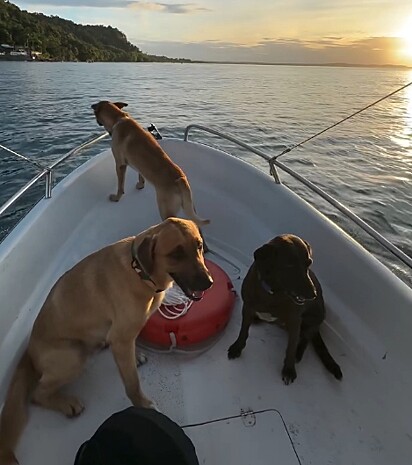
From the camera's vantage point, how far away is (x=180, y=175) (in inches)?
168

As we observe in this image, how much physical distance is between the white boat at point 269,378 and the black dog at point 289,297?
98 millimetres

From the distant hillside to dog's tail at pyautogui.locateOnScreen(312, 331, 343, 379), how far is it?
288ft

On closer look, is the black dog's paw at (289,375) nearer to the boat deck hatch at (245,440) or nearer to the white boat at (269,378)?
the white boat at (269,378)

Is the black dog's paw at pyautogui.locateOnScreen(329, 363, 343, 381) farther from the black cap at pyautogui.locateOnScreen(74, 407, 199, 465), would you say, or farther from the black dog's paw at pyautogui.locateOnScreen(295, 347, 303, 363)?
the black cap at pyautogui.locateOnScreen(74, 407, 199, 465)

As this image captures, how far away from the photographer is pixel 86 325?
245 cm

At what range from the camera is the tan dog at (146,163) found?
416 centimetres

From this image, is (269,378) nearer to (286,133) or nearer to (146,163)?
(146,163)

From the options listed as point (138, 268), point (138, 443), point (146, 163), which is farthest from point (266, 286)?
point (146, 163)

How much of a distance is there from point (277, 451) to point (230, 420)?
12.0 inches

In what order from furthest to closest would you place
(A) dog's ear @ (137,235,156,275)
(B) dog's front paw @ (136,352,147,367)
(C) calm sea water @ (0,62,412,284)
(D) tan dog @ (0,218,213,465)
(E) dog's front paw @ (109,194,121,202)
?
(C) calm sea water @ (0,62,412,284) → (E) dog's front paw @ (109,194,121,202) → (B) dog's front paw @ (136,352,147,367) → (D) tan dog @ (0,218,213,465) → (A) dog's ear @ (137,235,156,275)

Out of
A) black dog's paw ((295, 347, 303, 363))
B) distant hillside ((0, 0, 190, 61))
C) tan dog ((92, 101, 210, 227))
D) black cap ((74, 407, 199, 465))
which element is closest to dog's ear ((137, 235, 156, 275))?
black cap ((74, 407, 199, 465))

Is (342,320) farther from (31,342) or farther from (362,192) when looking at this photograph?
(362,192)

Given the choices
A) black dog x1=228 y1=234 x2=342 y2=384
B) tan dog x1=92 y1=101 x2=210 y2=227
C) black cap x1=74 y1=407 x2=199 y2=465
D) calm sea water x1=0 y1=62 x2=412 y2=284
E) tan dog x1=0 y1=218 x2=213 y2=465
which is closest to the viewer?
black cap x1=74 y1=407 x2=199 y2=465

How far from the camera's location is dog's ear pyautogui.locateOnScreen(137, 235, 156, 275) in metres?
2.11
